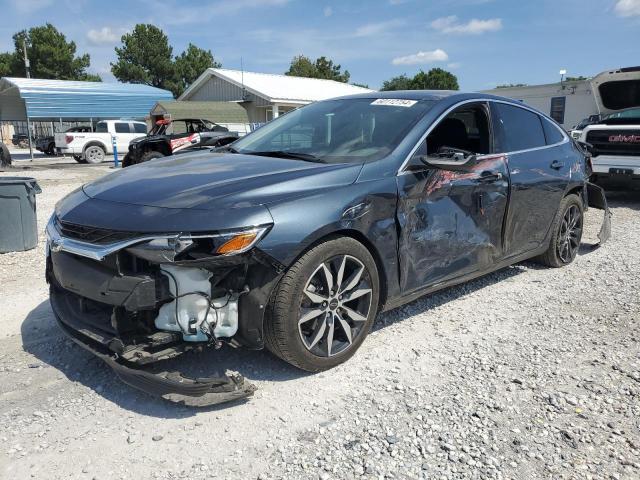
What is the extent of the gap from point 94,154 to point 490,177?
22596mm

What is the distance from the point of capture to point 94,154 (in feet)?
76.9

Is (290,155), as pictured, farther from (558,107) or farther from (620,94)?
(558,107)

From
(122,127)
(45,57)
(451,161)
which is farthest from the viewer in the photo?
(45,57)

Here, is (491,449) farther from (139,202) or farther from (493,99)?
(493,99)

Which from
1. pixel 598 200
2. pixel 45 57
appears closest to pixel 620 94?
pixel 598 200

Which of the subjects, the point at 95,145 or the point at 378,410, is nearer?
the point at 378,410

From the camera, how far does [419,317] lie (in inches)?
164

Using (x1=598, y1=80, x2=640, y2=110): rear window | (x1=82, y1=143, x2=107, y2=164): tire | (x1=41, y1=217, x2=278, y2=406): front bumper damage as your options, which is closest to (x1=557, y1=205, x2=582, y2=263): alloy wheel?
(x1=41, y1=217, x2=278, y2=406): front bumper damage

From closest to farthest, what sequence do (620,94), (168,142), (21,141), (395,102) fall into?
(395,102), (620,94), (168,142), (21,141)

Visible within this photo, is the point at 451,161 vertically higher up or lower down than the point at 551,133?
lower down

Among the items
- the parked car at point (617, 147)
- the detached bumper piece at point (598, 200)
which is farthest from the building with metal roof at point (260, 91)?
the detached bumper piece at point (598, 200)

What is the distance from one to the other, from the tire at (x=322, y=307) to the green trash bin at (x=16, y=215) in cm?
447

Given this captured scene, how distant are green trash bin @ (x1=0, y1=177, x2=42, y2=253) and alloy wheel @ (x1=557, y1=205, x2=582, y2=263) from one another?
5.84 metres

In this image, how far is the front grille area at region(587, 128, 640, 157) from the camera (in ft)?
30.3
